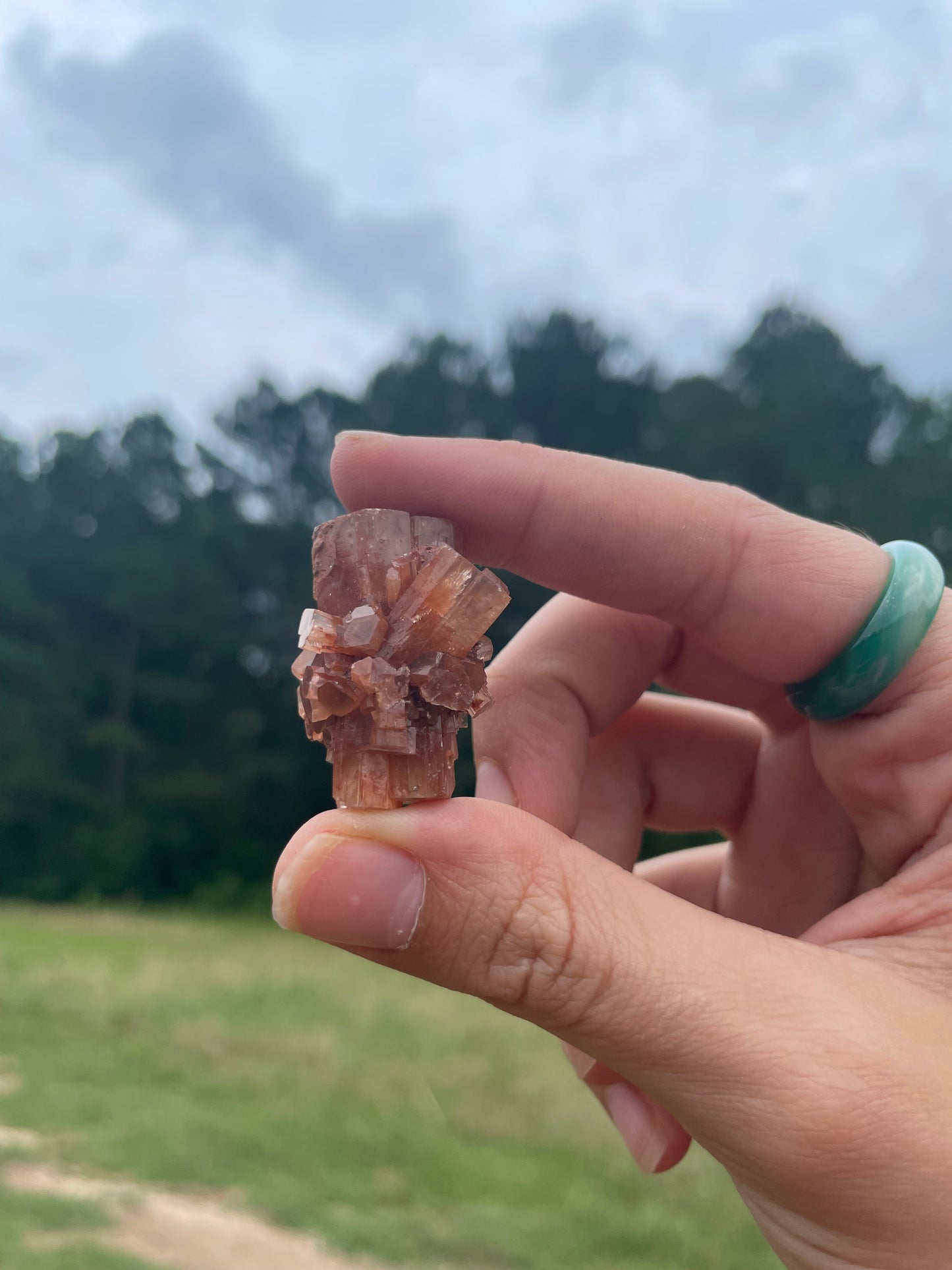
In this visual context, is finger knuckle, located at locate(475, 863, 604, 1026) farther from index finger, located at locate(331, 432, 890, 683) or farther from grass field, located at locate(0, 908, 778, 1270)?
grass field, located at locate(0, 908, 778, 1270)

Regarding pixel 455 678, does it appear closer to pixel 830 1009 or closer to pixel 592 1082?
pixel 830 1009

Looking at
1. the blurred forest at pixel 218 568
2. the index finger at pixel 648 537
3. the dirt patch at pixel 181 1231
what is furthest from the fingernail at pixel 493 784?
the blurred forest at pixel 218 568

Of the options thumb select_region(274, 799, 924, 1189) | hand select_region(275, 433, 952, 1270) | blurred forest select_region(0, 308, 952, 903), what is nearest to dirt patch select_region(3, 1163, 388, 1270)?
hand select_region(275, 433, 952, 1270)

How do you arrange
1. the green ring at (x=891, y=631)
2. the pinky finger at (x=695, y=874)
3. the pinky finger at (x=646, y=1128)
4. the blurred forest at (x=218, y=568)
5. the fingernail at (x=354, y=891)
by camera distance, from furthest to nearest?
1. the blurred forest at (x=218, y=568)
2. the pinky finger at (x=695, y=874)
3. the pinky finger at (x=646, y=1128)
4. the green ring at (x=891, y=631)
5. the fingernail at (x=354, y=891)

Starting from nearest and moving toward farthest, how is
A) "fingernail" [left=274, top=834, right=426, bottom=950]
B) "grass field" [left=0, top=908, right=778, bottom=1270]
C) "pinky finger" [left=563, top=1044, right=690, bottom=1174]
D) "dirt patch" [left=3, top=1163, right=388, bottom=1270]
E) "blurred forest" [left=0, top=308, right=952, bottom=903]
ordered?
"fingernail" [left=274, top=834, right=426, bottom=950] < "pinky finger" [left=563, top=1044, right=690, bottom=1174] < "dirt patch" [left=3, top=1163, right=388, bottom=1270] < "grass field" [left=0, top=908, right=778, bottom=1270] < "blurred forest" [left=0, top=308, right=952, bottom=903]

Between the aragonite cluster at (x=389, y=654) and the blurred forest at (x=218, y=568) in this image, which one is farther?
the blurred forest at (x=218, y=568)

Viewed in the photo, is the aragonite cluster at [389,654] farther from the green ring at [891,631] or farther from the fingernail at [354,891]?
the green ring at [891,631]

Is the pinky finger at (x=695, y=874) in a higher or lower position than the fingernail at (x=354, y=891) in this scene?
lower
